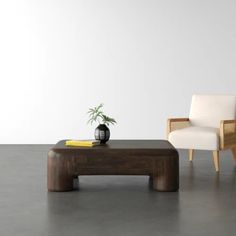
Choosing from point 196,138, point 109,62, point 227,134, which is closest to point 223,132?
point 227,134

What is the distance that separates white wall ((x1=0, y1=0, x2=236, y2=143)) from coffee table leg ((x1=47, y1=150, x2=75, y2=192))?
3.16 m

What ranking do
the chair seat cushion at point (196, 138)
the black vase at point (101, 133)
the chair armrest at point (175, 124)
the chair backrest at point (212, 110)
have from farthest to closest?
1. the chair backrest at point (212, 110)
2. the chair armrest at point (175, 124)
3. the chair seat cushion at point (196, 138)
4. the black vase at point (101, 133)

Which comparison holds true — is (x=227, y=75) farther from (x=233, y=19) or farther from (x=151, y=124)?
(x=151, y=124)

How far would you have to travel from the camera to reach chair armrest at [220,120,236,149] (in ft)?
14.8

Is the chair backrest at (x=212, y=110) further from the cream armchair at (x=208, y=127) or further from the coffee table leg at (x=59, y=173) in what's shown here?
the coffee table leg at (x=59, y=173)

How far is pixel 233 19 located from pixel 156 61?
1.36 m

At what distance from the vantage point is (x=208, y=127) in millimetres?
5008

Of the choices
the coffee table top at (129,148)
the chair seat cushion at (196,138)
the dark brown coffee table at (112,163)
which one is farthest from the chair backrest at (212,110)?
the dark brown coffee table at (112,163)

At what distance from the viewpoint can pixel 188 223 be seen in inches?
108

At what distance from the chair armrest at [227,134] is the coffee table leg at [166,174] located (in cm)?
112

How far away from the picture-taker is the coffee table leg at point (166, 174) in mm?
3564

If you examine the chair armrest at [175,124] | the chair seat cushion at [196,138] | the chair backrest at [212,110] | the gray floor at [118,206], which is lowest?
the gray floor at [118,206]

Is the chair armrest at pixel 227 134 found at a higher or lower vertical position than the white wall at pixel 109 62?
lower

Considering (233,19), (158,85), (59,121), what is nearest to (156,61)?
(158,85)
